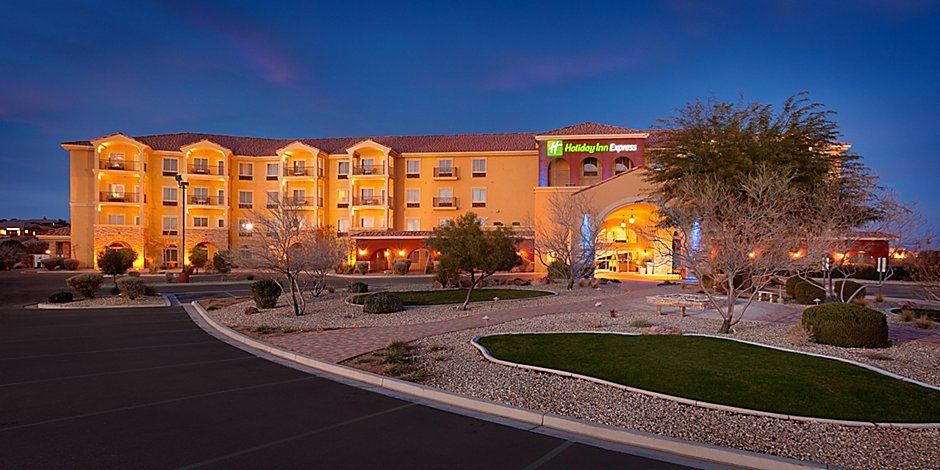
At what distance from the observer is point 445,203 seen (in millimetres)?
46000

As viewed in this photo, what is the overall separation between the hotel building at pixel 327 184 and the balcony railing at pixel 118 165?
9 centimetres

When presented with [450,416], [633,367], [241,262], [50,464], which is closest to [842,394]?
[633,367]

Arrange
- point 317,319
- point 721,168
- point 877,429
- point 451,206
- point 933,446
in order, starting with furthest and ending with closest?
point 451,206 < point 721,168 < point 317,319 < point 877,429 < point 933,446

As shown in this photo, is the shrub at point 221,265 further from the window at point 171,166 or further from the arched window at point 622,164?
the arched window at point 622,164

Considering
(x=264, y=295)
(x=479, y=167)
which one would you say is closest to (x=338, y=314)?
(x=264, y=295)

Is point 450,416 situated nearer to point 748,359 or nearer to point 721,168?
point 748,359

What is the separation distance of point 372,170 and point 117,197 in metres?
22.5

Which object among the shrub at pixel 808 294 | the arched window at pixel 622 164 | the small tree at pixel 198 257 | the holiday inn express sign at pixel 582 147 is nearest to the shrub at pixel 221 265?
the small tree at pixel 198 257

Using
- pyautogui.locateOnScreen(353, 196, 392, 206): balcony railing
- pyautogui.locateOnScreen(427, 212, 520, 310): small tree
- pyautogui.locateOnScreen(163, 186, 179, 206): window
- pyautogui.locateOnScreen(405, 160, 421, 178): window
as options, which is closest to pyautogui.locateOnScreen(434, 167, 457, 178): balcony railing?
pyautogui.locateOnScreen(405, 160, 421, 178): window

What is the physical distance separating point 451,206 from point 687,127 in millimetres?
25955

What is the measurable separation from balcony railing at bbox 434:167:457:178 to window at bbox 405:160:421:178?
1.77 m

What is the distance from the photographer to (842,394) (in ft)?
22.7

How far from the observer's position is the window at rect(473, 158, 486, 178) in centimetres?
4603

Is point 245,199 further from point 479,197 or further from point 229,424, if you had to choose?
point 229,424
